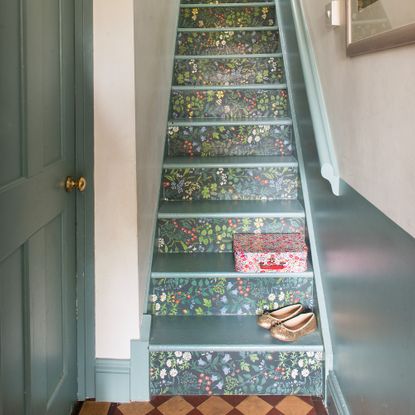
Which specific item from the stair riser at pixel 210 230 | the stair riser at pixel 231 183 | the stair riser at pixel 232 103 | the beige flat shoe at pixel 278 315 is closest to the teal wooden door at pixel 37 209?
the stair riser at pixel 210 230

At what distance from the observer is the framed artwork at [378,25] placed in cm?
96

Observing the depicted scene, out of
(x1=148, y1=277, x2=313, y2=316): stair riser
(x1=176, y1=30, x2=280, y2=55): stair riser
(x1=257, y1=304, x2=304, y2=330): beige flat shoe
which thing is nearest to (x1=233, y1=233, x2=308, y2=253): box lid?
(x1=148, y1=277, x2=313, y2=316): stair riser

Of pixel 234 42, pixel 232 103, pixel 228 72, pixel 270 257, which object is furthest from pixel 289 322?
pixel 234 42

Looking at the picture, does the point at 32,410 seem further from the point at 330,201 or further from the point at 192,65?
the point at 192,65

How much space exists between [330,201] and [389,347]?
0.72 meters

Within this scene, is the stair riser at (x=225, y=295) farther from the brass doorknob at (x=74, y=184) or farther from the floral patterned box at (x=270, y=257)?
the brass doorknob at (x=74, y=184)

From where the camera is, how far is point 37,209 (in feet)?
4.48

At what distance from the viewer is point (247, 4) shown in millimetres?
3510

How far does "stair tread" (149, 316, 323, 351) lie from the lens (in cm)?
184

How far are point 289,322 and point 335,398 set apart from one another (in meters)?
0.35

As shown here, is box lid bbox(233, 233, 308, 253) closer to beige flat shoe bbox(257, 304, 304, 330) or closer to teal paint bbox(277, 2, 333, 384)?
teal paint bbox(277, 2, 333, 384)

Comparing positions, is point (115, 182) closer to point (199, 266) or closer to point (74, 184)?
point (74, 184)

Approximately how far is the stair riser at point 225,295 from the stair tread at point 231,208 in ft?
1.10

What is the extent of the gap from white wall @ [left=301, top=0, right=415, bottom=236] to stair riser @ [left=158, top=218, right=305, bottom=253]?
2.25ft
